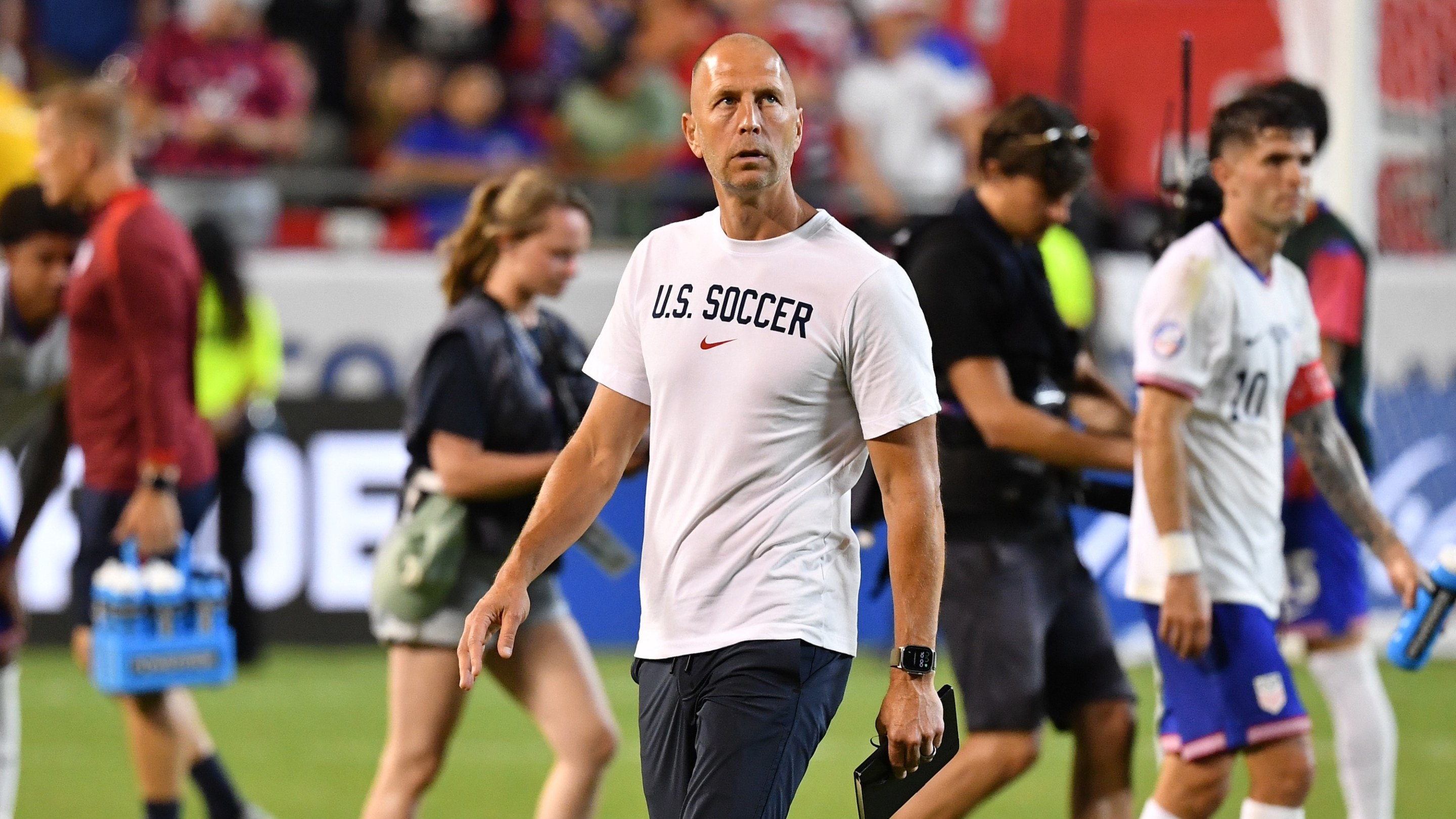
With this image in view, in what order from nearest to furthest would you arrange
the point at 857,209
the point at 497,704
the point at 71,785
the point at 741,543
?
the point at 741,543 → the point at 71,785 → the point at 497,704 → the point at 857,209

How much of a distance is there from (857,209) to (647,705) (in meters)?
8.54

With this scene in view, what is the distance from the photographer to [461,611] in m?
5.40

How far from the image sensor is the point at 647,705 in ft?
13.2

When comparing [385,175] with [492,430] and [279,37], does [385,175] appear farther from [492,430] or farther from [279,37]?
[492,430]

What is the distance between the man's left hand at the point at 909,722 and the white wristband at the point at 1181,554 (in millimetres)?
1513

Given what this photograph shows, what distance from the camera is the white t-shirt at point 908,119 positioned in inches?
516

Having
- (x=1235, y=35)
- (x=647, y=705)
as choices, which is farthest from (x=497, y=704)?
(x=1235, y=35)

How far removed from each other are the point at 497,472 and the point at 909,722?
77.3 inches

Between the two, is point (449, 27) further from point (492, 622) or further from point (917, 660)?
point (917, 660)

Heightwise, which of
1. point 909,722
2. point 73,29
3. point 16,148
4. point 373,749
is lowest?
point 373,749

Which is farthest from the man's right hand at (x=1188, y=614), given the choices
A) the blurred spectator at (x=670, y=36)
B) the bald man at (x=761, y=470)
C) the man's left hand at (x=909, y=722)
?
the blurred spectator at (x=670, y=36)

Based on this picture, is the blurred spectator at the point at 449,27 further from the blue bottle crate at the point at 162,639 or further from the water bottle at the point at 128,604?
the water bottle at the point at 128,604

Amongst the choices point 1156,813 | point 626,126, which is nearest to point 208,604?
point 1156,813

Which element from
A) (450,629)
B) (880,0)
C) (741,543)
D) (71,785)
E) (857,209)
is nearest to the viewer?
(741,543)
